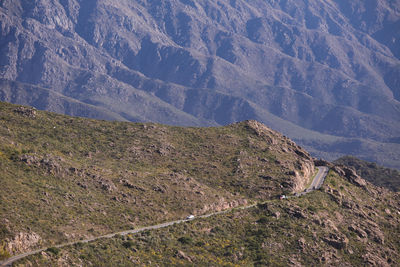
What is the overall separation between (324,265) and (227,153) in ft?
149

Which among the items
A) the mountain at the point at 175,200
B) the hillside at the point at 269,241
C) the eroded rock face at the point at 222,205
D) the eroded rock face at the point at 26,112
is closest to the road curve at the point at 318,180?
the mountain at the point at 175,200

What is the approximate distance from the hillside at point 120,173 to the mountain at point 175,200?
0.27 m

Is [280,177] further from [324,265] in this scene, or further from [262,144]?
[324,265]

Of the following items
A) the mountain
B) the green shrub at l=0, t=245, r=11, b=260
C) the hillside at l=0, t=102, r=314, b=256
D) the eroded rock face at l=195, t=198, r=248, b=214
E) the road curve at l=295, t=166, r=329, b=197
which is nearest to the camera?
the green shrub at l=0, t=245, r=11, b=260

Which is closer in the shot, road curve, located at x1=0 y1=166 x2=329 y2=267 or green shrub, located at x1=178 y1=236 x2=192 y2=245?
road curve, located at x1=0 y1=166 x2=329 y2=267

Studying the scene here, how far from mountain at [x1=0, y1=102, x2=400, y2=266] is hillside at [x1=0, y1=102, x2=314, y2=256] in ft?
0.87

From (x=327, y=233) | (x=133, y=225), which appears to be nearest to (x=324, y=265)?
(x=327, y=233)

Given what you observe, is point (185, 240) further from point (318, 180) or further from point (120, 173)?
point (318, 180)

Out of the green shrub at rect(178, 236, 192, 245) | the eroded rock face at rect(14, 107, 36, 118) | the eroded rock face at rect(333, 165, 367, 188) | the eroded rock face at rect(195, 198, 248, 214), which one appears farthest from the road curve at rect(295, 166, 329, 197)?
the eroded rock face at rect(14, 107, 36, 118)

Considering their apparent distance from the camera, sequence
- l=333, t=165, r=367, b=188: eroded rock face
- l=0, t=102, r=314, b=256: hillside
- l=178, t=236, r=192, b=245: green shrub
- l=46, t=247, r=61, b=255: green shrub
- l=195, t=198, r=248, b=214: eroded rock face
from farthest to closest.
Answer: l=333, t=165, r=367, b=188: eroded rock face
l=195, t=198, r=248, b=214: eroded rock face
l=178, t=236, r=192, b=245: green shrub
l=0, t=102, r=314, b=256: hillside
l=46, t=247, r=61, b=255: green shrub

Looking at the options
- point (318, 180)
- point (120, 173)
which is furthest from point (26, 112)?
point (318, 180)

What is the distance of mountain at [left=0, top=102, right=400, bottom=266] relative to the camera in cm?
8306

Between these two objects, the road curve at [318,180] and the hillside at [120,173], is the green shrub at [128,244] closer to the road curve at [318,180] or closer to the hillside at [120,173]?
the hillside at [120,173]

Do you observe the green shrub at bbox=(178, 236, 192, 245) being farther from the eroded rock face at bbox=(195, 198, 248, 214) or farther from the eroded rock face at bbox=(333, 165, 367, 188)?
the eroded rock face at bbox=(333, 165, 367, 188)
